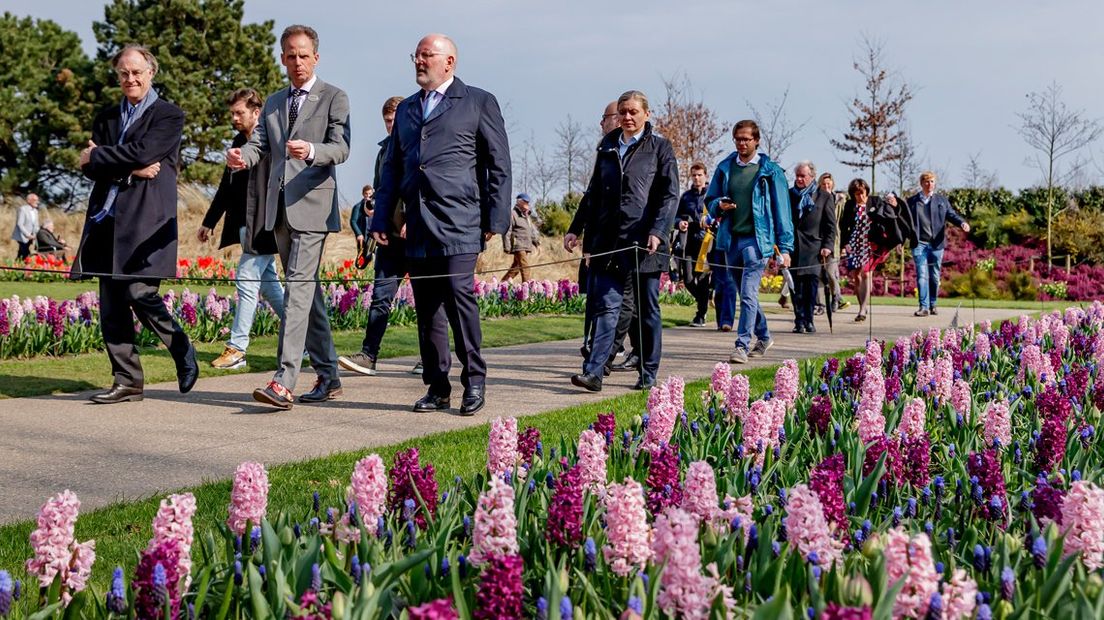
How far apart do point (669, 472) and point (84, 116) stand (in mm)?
36751

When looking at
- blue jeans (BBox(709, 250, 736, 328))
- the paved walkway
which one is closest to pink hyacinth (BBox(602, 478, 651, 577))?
the paved walkway

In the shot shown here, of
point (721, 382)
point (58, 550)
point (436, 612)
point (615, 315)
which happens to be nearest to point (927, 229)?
point (615, 315)

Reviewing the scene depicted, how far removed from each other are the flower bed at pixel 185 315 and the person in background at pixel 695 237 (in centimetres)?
226

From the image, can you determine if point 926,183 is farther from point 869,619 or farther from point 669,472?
point 869,619

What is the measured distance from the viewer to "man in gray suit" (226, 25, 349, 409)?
20.4ft

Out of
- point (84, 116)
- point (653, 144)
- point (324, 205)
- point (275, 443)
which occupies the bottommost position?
point (275, 443)

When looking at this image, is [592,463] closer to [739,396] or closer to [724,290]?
[739,396]

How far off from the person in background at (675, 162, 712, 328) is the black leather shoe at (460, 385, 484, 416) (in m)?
6.36

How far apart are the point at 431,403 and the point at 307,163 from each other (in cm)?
152

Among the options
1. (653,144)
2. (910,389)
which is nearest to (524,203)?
(653,144)

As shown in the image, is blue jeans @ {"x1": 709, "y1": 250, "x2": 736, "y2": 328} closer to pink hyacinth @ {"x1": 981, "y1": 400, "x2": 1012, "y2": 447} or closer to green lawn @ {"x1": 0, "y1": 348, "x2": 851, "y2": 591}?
green lawn @ {"x1": 0, "y1": 348, "x2": 851, "y2": 591}

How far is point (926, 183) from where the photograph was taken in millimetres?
15203

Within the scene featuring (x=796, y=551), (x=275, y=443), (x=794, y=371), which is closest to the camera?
(x=796, y=551)

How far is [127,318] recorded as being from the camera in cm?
659
